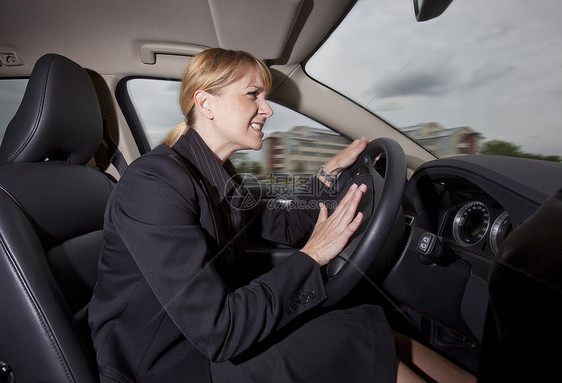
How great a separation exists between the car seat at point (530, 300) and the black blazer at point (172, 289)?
1.53 ft

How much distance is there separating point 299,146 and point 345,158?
1.48 feet

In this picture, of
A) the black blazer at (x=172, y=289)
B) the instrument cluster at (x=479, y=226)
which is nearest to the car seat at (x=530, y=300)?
the black blazer at (x=172, y=289)

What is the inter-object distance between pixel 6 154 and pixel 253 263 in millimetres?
1053

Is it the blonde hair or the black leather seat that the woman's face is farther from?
the black leather seat

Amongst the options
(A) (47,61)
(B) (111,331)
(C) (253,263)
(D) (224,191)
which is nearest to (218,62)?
(D) (224,191)

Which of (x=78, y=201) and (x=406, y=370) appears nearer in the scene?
(x=406, y=370)

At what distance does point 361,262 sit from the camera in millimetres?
817

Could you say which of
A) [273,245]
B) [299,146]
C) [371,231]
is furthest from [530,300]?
[273,245]

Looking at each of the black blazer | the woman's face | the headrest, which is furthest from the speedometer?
the headrest

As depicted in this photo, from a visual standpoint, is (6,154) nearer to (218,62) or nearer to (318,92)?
(218,62)

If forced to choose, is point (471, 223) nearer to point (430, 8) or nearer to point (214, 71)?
point (430, 8)

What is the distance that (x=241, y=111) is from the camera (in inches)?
41.5

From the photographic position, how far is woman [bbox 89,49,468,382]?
678 mm

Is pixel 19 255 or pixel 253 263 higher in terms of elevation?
pixel 19 255
